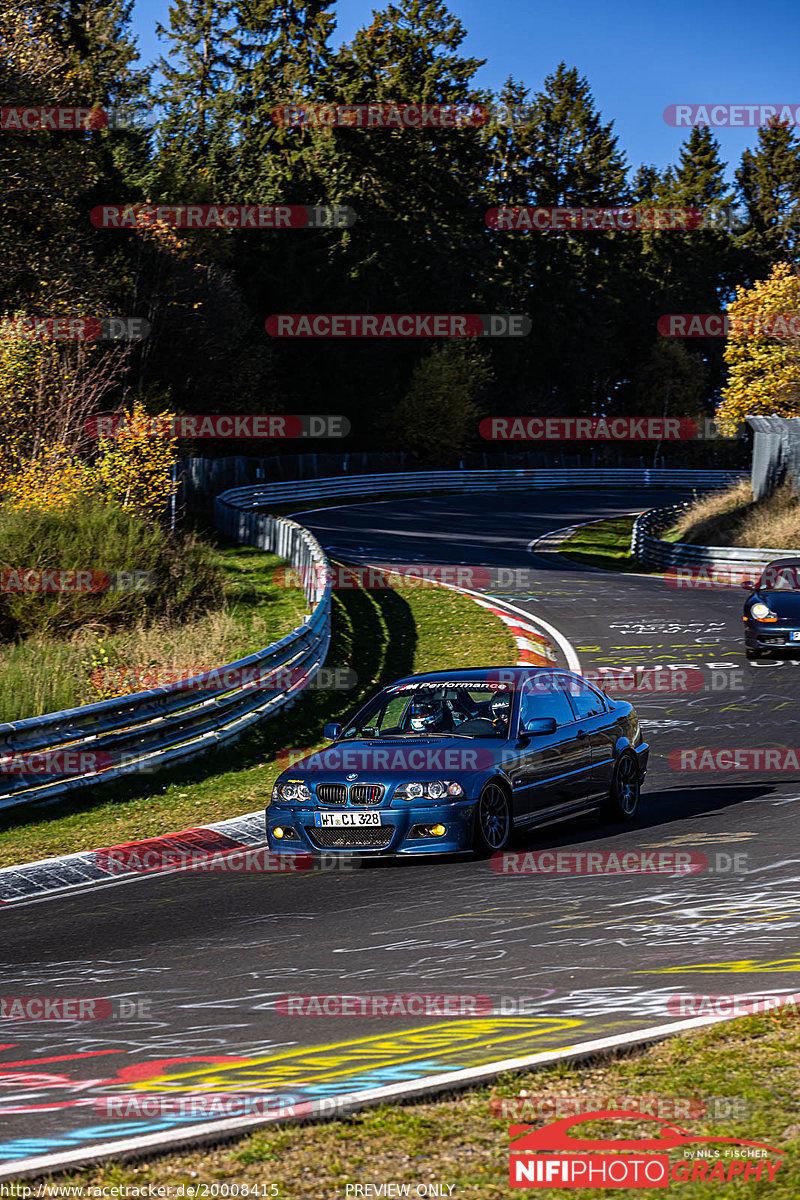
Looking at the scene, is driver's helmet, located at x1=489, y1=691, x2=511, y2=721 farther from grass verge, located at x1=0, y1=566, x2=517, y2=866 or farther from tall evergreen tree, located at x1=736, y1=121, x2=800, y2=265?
tall evergreen tree, located at x1=736, y1=121, x2=800, y2=265

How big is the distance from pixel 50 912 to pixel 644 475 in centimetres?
6370

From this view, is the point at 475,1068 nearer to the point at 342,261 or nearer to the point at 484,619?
the point at 484,619

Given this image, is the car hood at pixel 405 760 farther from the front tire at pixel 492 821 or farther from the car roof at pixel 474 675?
the car roof at pixel 474 675

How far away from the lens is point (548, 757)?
427 inches

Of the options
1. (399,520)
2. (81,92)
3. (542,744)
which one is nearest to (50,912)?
(542,744)

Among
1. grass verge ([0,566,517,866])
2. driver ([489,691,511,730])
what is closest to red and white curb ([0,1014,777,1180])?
driver ([489,691,511,730])

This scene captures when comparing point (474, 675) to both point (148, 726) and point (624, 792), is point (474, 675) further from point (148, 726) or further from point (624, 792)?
point (148, 726)

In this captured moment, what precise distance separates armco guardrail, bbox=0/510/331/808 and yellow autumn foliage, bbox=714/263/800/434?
37925mm

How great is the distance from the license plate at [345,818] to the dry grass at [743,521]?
91.5 ft

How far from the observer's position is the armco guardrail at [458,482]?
52.7m

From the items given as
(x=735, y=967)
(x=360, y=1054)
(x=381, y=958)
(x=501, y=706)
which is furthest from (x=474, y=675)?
(x=360, y=1054)

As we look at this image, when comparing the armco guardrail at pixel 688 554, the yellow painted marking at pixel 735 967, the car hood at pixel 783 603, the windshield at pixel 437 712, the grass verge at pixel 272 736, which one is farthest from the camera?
the armco guardrail at pixel 688 554

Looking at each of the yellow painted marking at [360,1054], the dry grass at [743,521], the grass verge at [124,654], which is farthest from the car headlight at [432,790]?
the dry grass at [743,521]

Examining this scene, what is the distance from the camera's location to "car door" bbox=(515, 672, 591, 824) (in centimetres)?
1059
